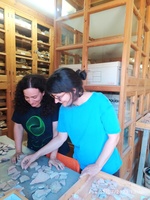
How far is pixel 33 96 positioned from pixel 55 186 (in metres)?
0.60

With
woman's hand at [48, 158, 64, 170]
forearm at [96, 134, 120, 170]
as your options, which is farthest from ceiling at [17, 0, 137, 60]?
woman's hand at [48, 158, 64, 170]

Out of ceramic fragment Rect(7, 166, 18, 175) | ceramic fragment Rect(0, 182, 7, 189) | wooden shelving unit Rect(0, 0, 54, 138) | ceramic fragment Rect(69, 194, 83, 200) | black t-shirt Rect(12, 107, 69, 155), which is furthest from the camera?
wooden shelving unit Rect(0, 0, 54, 138)

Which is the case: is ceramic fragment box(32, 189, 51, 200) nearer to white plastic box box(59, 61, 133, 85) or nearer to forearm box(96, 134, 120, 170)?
forearm box(96, 134, 120, 170)

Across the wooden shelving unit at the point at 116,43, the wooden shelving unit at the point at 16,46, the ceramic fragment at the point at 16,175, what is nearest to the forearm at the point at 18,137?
the ceramic fragment at the point at 16,175

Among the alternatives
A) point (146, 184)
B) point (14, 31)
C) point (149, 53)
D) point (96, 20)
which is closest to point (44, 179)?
point (96, 20)

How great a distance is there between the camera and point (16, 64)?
2.62 m

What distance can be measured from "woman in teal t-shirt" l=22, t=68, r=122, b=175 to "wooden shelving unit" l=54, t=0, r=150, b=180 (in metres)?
0.48

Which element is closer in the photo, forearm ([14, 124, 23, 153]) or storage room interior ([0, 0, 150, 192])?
forearm ([14, 124, 23, 153])

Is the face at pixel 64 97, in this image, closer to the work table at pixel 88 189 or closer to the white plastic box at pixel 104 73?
the work table at pixel 88 189

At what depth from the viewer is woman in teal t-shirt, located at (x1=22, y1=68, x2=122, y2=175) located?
785 mm

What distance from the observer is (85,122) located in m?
0.88

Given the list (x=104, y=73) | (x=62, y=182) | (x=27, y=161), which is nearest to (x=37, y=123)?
(x=27, y=161)

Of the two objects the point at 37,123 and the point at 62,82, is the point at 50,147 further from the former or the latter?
the point at 62,82

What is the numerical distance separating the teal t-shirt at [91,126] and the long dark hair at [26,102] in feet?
0.62
